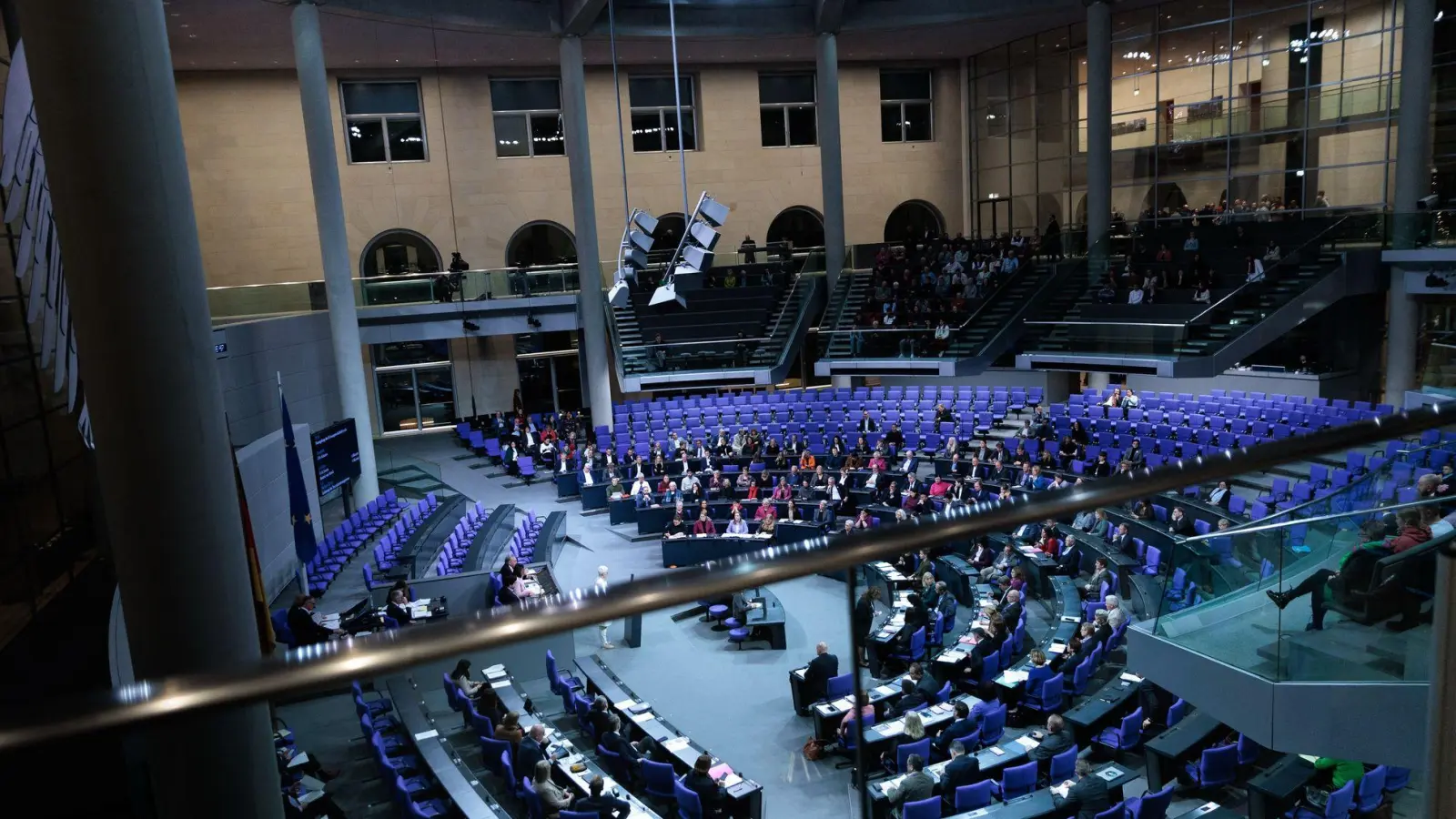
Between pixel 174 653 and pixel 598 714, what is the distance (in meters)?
4.69

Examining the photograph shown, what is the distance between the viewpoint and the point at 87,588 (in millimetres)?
8820

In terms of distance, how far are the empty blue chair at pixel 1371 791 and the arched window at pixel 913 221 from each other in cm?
2809

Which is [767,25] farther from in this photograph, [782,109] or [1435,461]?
[1435,461]

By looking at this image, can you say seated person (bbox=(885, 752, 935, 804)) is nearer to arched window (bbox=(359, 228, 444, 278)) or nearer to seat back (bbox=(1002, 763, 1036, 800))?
seat back (bbox=(1002, 763, 1036, 800))

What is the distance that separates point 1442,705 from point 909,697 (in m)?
5.46

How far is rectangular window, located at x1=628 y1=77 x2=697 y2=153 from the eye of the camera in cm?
2838

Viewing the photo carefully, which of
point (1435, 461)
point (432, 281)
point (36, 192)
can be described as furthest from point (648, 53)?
point (1435, 461)

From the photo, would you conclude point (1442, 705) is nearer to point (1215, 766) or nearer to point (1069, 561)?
point (1215, 766)

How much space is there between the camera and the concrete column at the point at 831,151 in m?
24.6

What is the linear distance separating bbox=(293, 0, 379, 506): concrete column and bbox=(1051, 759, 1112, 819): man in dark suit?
15.8 metres

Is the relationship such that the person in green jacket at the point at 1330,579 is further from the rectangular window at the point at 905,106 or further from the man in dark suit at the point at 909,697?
the rectangular window at the point at 905,106

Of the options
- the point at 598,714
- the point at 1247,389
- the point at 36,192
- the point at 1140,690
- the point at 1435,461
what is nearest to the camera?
the point at 1435,461

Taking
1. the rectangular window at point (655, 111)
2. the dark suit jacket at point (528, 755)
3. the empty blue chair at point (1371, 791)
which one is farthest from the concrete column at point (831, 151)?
the empty blue chair at point (1371, 791)

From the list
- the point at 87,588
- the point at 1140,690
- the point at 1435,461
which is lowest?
the point at 1140,690
